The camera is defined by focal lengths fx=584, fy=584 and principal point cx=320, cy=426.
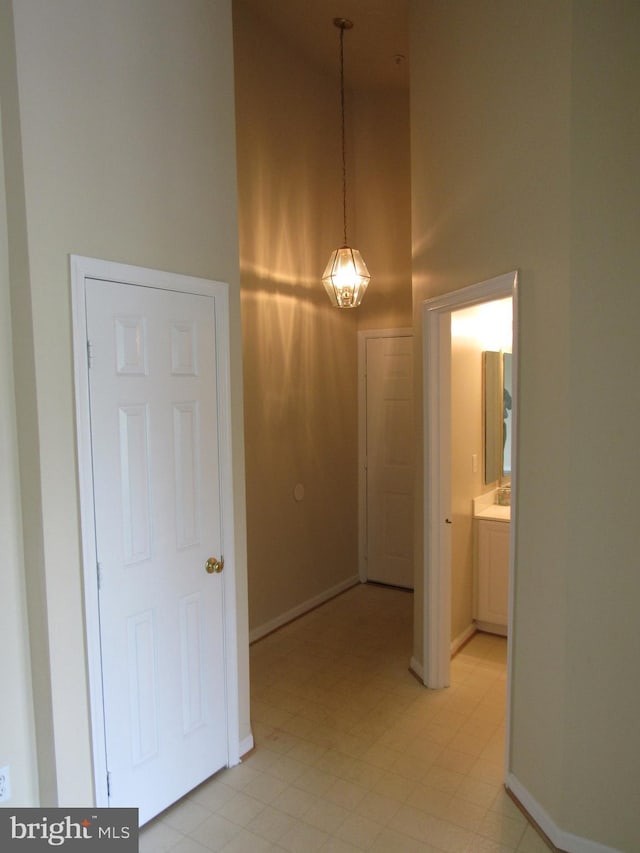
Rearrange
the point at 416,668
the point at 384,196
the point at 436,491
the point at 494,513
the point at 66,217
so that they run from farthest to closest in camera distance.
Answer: the point at 384,196
the point at 494,513
the point at 416,668
the point at 436,491
the point at 66,217

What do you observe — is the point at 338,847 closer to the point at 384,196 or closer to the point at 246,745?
the point at 246,745

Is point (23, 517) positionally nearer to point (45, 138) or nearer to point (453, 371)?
point (45, 138)

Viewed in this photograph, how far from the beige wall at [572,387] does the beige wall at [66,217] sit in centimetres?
140

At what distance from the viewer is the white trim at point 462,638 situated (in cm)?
377

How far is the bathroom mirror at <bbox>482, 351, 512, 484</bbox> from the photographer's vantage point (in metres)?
3.99

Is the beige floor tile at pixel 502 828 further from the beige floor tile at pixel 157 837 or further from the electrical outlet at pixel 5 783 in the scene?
the electrical outlet at pixel 5 783

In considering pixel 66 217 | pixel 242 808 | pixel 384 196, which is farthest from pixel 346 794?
pixel 384 196

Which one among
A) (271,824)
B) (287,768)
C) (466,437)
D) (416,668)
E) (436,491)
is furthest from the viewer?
(466,437)

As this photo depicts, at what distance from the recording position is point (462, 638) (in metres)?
3.88

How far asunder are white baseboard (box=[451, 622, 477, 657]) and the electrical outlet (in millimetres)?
2576

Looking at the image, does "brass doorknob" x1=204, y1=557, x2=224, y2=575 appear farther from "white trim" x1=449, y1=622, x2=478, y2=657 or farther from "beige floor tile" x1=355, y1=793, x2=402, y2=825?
"white trim" x1=449, y1=622, x2=478, y2=657

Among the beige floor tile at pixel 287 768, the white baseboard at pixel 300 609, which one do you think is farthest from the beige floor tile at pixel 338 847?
the white baseboard at pixel 300 609

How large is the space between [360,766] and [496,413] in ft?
7.92

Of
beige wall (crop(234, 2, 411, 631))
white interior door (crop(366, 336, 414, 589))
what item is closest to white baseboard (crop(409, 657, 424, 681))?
beige wall (crop(234, 2, 411, 631))
